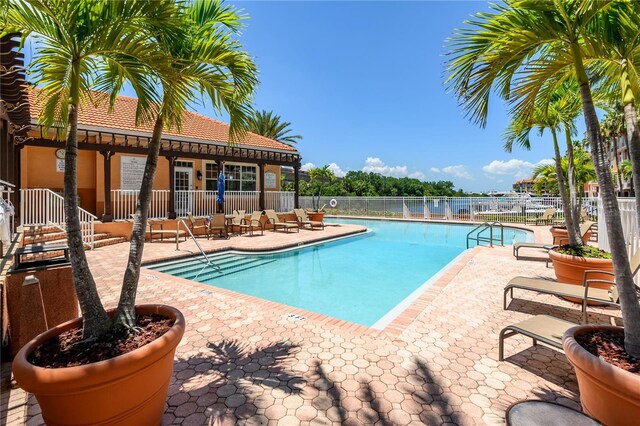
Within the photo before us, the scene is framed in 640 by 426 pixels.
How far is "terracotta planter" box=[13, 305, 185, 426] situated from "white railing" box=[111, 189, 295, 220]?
1102 centimetres

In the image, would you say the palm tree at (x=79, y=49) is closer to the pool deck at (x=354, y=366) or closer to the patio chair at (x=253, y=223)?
the pool deck at (x=354, y=366)

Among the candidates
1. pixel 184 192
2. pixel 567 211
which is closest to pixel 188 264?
pixel 184 192

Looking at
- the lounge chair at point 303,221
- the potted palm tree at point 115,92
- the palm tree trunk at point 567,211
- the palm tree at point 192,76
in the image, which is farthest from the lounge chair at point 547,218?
the potted palm tree at point 115,92

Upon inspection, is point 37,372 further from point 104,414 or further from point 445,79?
point 445,79

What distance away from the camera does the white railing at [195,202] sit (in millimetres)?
13078

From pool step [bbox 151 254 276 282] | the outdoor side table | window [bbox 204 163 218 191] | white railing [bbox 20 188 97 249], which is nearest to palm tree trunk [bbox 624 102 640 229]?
the outdoor side table

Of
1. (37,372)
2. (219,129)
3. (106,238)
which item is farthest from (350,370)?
(219,129)

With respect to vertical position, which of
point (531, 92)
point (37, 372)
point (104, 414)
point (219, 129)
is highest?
point (219, 129)

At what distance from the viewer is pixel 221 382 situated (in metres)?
3.12

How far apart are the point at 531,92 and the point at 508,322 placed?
129 inches

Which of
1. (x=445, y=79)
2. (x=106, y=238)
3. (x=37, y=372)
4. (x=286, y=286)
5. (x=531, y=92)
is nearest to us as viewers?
(x=37, y=372)

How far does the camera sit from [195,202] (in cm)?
1530

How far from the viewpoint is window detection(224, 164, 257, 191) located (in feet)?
61.9

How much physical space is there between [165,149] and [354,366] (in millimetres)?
13342
